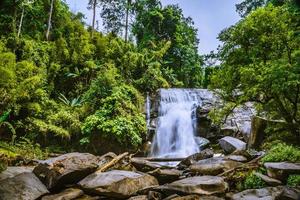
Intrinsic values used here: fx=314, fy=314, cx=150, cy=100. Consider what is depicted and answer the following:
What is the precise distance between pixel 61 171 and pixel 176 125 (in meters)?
10.6

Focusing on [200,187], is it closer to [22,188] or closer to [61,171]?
[61,171]

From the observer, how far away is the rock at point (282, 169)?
24.2ft

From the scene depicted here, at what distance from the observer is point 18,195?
23.5 feet

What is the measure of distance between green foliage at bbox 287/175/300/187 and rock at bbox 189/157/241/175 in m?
1.97

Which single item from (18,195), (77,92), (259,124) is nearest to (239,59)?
(259,124)

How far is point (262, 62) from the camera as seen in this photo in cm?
893

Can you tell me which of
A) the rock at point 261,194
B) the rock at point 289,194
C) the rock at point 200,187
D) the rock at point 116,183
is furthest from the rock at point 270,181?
the rock at point 116,183

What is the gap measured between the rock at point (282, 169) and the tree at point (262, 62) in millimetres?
1925

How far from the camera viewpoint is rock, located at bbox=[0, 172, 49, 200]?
710cm

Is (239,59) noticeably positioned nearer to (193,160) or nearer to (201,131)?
(193,160)

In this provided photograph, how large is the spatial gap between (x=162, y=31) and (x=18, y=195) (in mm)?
24230

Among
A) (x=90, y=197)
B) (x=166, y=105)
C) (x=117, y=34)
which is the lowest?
(x=90, y=197)

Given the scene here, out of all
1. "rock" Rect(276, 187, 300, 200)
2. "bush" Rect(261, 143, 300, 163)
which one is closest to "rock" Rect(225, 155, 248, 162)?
"bush" Rect(261, 143, 300, 163)

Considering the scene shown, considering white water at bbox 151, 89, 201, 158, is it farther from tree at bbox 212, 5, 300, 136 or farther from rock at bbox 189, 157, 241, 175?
tree at bbox 212, 5, 300, 136
